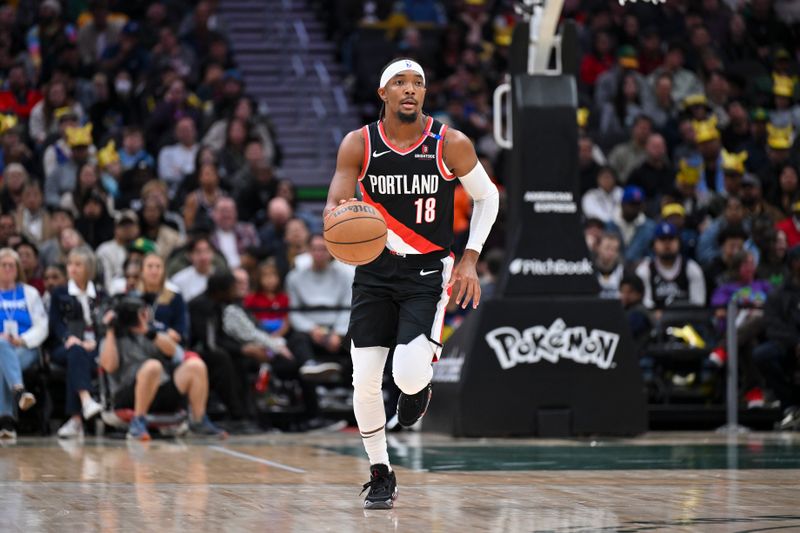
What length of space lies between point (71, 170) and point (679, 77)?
358 inches

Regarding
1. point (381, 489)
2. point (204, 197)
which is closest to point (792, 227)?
point (204, 197)

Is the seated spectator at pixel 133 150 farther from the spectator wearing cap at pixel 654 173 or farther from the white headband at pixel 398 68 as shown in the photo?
the white headband at pixel 398 68

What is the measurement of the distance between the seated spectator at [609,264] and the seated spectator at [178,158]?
17.7 feet

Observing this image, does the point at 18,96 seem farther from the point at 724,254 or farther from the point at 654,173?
the point at 724,254

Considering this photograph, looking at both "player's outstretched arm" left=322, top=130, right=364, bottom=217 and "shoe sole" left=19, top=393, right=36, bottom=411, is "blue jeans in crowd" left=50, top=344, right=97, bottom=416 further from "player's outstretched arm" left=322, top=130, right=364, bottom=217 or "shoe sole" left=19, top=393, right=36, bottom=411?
"player's outstretched arm" left=322, top=130, right=364, bottom=217

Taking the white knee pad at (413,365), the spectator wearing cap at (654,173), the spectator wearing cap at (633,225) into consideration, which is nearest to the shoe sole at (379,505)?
the white knee pad at (413,365)

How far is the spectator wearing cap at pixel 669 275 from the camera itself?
624 inches

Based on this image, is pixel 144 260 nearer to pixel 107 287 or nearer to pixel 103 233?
pixel 107 287

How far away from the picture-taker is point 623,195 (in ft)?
57.8

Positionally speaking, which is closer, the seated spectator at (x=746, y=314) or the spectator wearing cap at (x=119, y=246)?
the seated spectator at (x=746, y=314)

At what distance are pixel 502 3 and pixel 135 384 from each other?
42.3 feet

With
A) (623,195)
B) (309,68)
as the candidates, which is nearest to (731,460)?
(623,195)

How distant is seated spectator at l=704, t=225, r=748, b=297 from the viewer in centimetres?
1625

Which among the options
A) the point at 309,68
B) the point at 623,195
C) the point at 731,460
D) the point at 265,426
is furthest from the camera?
the point at 309,68
